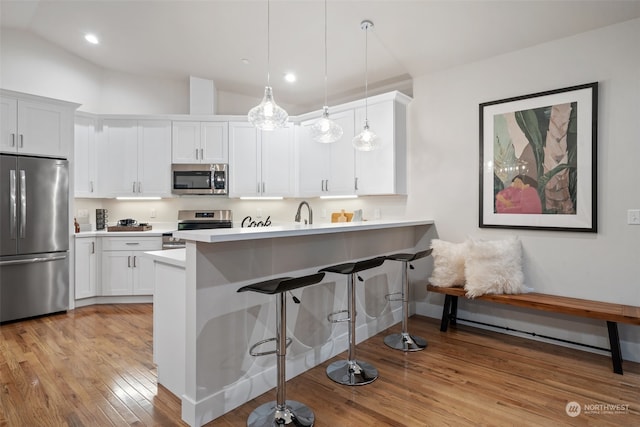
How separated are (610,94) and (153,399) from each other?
13.7 ft

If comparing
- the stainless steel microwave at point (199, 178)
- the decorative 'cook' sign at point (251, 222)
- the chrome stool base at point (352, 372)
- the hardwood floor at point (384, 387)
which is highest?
the stainless steel microwave at point (199, 178)

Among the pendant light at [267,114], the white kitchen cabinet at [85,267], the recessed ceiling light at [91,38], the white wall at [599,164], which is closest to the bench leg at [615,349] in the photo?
the white wall at [599,164]

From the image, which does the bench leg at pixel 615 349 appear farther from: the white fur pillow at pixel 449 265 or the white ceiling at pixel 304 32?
the white ceiling at pixel 304 32

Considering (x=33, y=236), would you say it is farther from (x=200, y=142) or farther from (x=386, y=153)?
(x=386, y=153)

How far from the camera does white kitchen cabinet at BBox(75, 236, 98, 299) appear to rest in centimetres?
418

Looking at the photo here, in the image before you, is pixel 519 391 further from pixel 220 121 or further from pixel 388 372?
pixel 220 121

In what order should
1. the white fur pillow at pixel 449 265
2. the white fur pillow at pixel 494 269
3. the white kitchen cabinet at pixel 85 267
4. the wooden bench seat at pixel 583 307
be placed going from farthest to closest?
1. the white kitchen cabinet at pixel 85 267
2. the white fur pillow at pixel 449 265
3. the white fur pillow at pixel 494 269
4. the wooden bench seat at pixel 583 307

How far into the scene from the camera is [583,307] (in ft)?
8.83

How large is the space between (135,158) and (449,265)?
424cm

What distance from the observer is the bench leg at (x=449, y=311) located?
3421mm

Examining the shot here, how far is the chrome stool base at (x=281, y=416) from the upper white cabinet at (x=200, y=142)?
3.59 meters

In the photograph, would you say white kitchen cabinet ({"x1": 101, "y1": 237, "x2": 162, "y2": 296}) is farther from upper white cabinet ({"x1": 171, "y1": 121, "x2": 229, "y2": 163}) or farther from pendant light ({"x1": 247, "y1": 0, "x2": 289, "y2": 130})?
pendant light ({"x1": 247, "y1": 0, "x2": 289, "y2": 130})

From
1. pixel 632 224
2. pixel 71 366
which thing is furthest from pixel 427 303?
pixel 71 366

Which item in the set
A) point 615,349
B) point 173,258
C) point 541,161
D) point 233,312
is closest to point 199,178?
point 173,258
